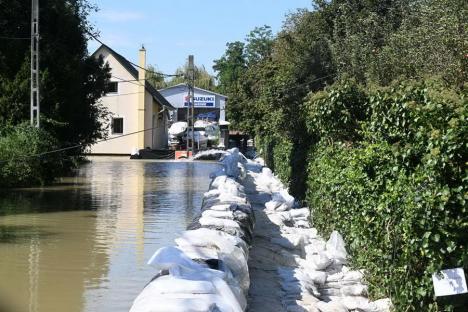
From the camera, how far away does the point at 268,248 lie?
33.3 feet

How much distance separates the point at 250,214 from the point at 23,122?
14.9 meters

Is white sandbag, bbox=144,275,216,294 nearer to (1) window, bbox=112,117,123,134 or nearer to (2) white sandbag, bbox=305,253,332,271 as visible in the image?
(2) white sandbag, bbox=305,253,332,271

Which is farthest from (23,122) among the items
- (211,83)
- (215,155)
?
(211,83)

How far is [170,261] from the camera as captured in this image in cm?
597

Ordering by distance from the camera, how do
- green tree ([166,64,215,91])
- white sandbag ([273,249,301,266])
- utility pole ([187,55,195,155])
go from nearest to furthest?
white sandbag ([273,249,301,266]), utility pole ([187,55,195,155]), green tree ([166,64,215,91])

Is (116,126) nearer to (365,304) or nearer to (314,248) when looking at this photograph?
(314,248)

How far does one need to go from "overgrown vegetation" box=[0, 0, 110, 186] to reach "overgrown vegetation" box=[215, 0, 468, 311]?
339 inches

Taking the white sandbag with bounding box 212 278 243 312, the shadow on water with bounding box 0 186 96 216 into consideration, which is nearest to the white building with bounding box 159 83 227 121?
the shadow on water with bounding box 0 186 96 216

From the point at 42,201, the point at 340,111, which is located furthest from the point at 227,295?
the point at 42,201

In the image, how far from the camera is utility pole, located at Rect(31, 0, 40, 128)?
71.5 feet

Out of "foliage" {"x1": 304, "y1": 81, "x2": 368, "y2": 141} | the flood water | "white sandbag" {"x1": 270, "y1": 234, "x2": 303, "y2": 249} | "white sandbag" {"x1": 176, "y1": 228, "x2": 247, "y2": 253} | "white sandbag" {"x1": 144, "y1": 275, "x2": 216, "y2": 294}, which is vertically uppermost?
"foliage" {"x1": 304, "y1": 81, "x2": 368, "y2": 141}

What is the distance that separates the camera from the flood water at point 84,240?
325 inches

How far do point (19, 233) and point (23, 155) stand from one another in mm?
9531

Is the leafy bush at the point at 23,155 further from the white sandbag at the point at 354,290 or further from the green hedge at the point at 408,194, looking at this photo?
the white sandbag at the point at 354,290
